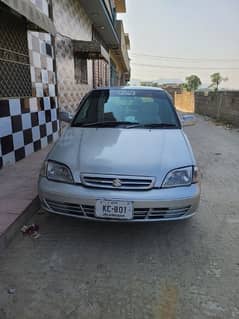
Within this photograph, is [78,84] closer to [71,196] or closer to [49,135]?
[49,135]

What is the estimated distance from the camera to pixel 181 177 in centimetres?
251

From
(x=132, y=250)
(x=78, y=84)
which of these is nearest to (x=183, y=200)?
(x=132, y=250)

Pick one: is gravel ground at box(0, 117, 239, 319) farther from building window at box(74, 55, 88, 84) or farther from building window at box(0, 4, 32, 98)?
building window at box(74, 55, 88, 84)

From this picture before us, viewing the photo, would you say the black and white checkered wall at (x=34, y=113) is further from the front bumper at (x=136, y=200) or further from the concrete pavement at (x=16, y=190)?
the front bumper at (x=136, y=200)

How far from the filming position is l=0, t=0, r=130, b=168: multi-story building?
4141mm

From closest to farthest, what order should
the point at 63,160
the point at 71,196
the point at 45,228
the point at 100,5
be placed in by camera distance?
the point at 71,196, the point at 63,160, the point at 45,228, the point at 100,5

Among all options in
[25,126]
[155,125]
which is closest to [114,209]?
[155,125]

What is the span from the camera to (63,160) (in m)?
2.62

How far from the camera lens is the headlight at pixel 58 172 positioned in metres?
2.51

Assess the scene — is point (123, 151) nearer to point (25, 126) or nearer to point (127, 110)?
point (127, 110)

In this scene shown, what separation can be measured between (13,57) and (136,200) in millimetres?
3377

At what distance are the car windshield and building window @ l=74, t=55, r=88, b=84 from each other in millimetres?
4811

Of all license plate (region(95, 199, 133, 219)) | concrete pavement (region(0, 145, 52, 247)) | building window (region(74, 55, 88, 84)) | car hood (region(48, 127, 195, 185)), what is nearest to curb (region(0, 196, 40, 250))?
concrete pavement (region(0, 145, 52, 247))

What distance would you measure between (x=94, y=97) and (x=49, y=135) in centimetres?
231
